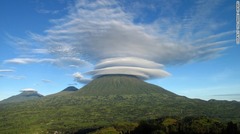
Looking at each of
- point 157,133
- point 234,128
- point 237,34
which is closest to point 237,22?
point 237,34

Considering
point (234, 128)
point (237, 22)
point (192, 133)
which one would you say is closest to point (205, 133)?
point (192, 133)

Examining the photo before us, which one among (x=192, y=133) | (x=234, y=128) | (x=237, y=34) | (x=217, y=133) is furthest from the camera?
(x=192, y=133)

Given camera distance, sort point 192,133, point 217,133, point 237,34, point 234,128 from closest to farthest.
A: point 237,34, point 234,128, point 217,133, point 192,133

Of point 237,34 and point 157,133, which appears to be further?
point 157,133

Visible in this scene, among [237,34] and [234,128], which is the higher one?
[237,34]

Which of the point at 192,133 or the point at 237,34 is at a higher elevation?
the point at 237,34

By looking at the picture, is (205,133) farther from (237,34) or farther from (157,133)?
(237,34)

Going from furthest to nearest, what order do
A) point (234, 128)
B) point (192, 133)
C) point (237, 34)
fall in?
point (192, 133) → point (234, 128) → point (237, 34)

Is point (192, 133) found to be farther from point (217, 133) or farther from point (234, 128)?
point (234, 128)
